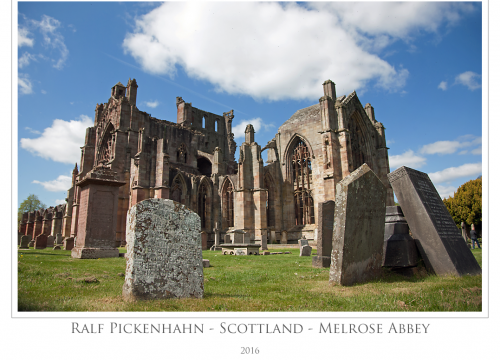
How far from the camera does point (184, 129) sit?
34531mm

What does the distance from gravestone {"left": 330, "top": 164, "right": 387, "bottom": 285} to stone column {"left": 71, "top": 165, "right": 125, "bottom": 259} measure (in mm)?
9362

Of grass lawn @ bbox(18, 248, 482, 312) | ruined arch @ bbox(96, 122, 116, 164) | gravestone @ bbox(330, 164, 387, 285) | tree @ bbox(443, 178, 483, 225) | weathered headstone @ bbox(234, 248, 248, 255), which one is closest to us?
grass lawn @ bbox(18, 248, 482, 312)

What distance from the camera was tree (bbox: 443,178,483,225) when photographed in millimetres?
28672

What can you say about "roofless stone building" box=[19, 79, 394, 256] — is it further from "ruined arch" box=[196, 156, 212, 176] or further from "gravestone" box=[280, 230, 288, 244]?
"ruined arch" box=[196, 156, 212, 176]

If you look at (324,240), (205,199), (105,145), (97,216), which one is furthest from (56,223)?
(324,240)

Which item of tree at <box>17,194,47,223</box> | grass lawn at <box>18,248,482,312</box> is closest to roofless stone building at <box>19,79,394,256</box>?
grass lawn at <box>18,248,482,312</box>

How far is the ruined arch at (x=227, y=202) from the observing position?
89.3ft

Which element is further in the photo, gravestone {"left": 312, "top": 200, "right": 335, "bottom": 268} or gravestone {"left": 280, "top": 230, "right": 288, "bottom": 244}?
gravestone {"left": 280, "top": 230, "right": 288, "bottom": 244}

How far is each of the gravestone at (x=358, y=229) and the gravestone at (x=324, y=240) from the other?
10.4 ft

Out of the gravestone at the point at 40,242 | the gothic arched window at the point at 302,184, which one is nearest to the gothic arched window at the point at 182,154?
the gothic arched window at the point at 302,184

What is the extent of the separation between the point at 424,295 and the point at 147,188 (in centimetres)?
2278

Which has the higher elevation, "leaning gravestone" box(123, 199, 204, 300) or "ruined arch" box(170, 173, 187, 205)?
"ruined arch" box(170, 173, 187, 205)

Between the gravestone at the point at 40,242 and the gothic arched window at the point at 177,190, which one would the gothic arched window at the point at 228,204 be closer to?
the gothic arched window at the point at 177,190
